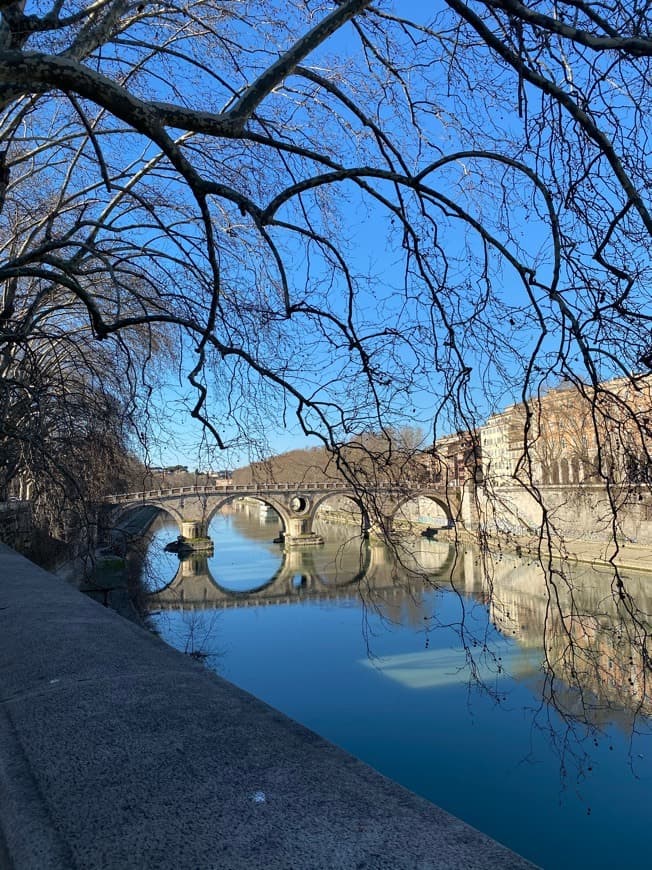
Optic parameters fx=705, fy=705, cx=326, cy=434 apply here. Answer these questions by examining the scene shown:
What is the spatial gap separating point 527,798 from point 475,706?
336 cm

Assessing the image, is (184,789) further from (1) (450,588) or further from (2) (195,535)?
(2) (195,535)

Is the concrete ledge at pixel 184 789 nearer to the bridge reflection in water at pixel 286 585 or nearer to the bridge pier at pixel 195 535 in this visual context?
the bridge reflection in water at pixel 286 585

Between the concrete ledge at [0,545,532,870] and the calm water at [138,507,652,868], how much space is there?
799 millimetres

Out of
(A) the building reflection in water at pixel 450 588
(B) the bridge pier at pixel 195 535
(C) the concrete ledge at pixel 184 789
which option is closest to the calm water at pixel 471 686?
(A) the building reflection in water at pixel 450 588

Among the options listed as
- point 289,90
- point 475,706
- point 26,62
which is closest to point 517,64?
point 26,62

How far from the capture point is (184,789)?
1552 mm

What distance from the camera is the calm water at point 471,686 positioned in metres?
3.29

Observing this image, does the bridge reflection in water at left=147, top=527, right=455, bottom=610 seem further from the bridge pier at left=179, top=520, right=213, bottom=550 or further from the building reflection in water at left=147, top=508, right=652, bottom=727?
the bridge pier at left=179, top=520, right=213, bottom=550

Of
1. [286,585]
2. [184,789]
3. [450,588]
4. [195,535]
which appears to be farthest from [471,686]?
[195,535]

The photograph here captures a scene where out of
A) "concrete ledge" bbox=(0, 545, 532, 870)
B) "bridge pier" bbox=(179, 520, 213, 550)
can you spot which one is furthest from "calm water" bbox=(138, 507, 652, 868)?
"bridge pier" bbox=(179, 520, 213, 550)

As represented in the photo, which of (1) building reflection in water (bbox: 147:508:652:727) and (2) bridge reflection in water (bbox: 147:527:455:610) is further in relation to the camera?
(2) bridge reflection in water (bbox: 147:527:455:610)

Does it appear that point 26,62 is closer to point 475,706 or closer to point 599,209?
point 599,209

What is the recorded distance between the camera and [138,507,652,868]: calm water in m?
3.29

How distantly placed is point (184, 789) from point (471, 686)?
4.54 metres
